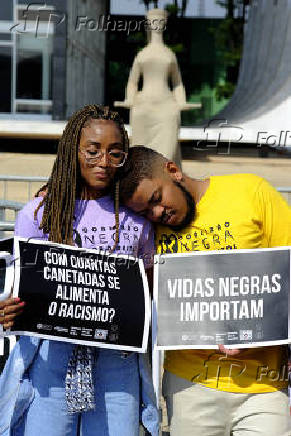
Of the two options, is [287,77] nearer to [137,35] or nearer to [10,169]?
[137,35]

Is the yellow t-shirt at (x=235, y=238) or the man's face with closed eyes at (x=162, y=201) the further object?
the yellow t-shirt at (x=235, y=238)

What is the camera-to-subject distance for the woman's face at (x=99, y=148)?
2.62m

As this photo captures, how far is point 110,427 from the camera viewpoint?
8.87 feet

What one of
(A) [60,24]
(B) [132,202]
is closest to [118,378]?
(B) [132,202]

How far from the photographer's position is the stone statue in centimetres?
1359

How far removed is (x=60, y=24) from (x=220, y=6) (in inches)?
473

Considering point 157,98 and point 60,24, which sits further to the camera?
point 60,24

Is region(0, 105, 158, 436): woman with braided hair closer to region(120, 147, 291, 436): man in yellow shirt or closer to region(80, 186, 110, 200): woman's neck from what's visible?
region(80, 186, 110, 200): woman's neck

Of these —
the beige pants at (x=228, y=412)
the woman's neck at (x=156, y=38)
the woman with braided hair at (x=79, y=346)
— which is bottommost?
the beige pants at (x=228, y=412)

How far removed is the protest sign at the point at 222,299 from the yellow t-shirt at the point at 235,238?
0.05m

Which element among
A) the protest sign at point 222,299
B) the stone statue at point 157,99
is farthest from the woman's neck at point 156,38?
the protest sign at point 222,299

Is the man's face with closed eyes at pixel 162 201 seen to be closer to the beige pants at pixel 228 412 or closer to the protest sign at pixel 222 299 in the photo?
the protest sign at pixel 222 299

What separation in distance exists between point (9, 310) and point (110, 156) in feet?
1.97

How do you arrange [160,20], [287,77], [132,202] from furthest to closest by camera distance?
1. [287,77]
2. [160,20]
3. [132,202]
